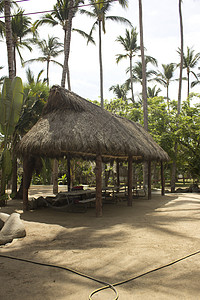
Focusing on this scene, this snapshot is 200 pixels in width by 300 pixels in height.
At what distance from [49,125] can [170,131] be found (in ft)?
35.4

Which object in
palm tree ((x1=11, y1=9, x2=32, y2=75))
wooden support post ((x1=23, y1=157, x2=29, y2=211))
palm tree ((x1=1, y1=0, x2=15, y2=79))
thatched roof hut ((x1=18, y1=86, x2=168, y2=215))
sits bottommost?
wooden support post ((x1=23, y1=157, x2=29, y2=211))

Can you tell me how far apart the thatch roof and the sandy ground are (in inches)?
73.8

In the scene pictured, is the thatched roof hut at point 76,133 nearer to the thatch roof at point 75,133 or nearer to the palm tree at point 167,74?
the thatch roof at point 75,133

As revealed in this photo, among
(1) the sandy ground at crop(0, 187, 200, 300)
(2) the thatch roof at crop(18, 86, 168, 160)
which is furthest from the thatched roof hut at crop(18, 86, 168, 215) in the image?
(1) the sandy ground at crop(0, 187, 200, 300)

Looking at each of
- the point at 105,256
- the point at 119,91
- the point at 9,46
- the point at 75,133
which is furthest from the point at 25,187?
the point at 119,91

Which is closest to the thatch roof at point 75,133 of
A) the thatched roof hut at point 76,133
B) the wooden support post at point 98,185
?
the thatched roof hut at point 76,133

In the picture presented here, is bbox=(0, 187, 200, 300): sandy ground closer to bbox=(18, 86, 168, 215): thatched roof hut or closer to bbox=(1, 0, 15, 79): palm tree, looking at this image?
bbox=(18, 86, 168, 215): thatched roof hut

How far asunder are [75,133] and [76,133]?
0.09ft

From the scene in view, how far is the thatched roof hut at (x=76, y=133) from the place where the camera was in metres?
7.10

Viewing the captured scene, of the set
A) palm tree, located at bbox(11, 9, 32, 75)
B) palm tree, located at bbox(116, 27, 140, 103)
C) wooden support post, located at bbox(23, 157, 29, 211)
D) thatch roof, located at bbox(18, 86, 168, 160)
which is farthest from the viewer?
palm tree, located at bbox(116, 27, 140, 103)

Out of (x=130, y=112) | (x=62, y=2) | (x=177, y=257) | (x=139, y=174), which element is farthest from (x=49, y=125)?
(x=139, y=174)

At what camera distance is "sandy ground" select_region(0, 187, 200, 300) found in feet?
9.52

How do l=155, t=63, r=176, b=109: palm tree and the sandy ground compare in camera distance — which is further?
l=155, t=63, r=176, b=109: palm tree

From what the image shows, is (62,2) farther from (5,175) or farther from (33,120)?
(5,175)
